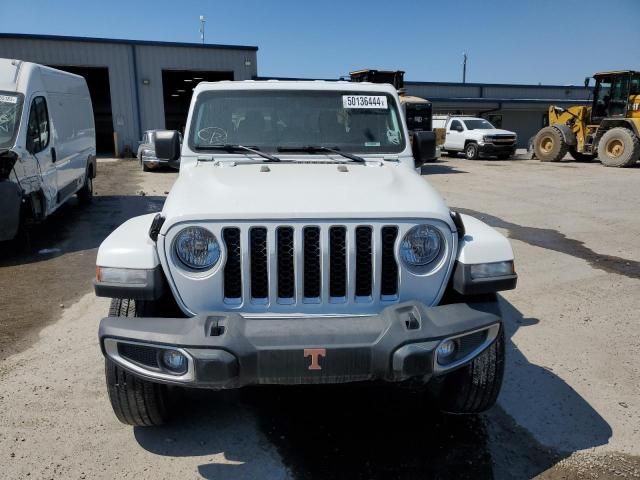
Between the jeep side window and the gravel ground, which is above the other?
the jeep side window

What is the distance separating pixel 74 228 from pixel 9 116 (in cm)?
241

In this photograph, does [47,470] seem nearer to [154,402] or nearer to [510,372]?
[154,402]

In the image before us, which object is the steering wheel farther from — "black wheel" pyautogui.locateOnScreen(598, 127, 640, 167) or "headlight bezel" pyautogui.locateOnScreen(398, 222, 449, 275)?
"black wheel" pyautogui.locateOnScreen(598, 127, 640, 167)

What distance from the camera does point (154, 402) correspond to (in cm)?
296

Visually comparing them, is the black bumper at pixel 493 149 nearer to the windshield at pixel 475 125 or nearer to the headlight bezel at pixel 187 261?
the windshield at pixel 475 125

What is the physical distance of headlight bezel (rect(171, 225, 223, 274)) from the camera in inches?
106

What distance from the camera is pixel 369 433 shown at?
3166mm

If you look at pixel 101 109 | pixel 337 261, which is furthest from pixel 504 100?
pixel 337 261

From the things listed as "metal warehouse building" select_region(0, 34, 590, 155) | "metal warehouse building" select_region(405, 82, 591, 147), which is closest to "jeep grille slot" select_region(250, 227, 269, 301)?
"metal warehouse building" select_region(0, 34, 590, 155)

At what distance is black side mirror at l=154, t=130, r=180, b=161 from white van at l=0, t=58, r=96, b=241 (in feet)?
11.0

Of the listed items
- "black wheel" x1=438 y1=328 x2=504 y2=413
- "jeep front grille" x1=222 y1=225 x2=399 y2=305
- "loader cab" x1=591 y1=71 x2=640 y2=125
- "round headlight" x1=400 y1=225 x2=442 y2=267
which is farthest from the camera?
"loader cab" x1=591 y1=71 x2=640 y2=125

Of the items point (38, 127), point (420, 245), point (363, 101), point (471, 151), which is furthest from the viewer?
point (471, 151)

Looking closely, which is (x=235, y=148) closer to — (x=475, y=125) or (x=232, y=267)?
(x=232, y=267)

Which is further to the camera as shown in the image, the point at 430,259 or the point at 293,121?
the point at 293,121
